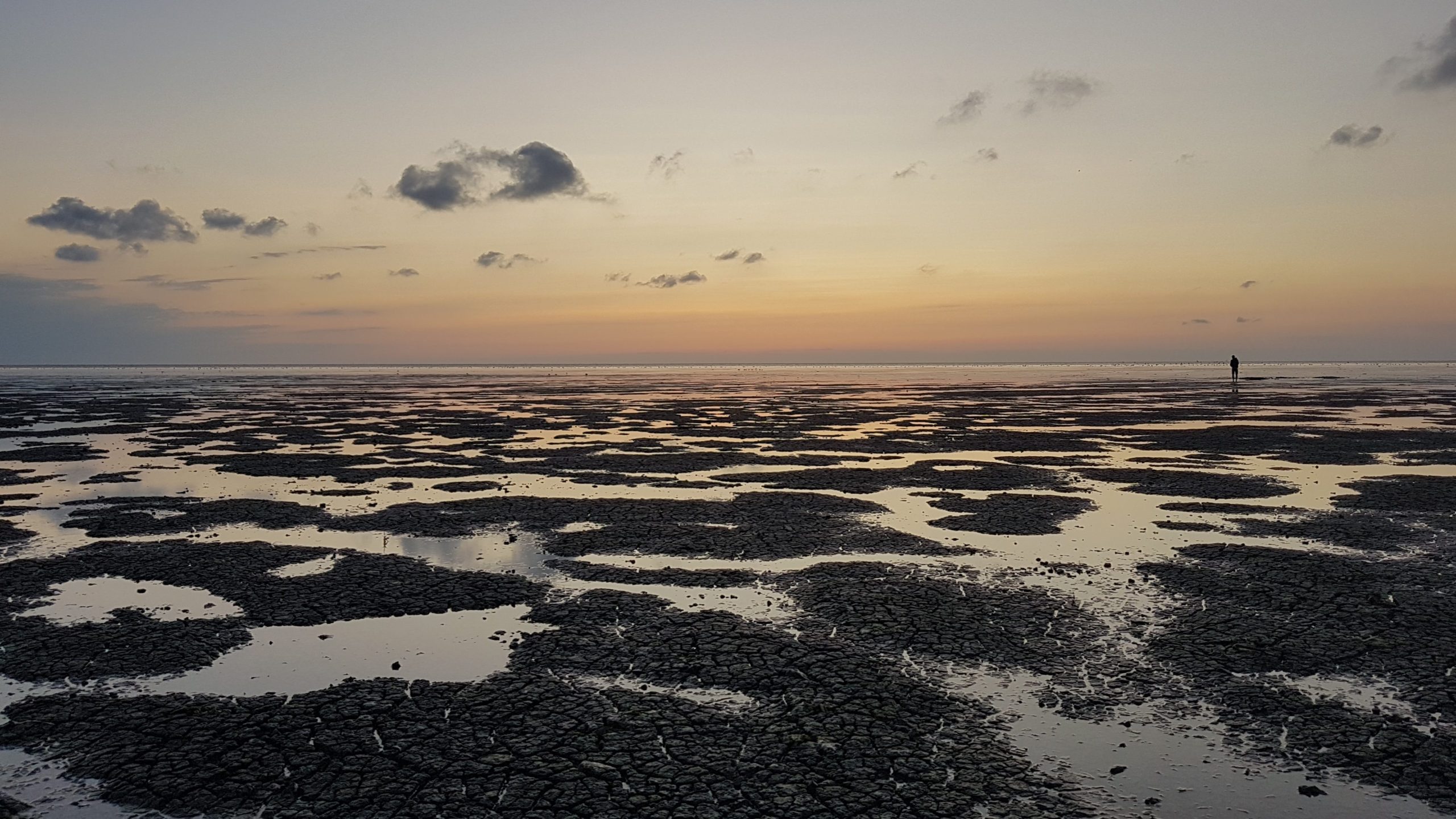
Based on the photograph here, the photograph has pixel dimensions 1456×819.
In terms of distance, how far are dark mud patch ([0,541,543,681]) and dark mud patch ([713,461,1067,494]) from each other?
449 inches

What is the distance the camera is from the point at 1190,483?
75.1 feet

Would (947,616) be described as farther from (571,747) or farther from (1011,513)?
(1011,513)

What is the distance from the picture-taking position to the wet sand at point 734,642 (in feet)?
23.3

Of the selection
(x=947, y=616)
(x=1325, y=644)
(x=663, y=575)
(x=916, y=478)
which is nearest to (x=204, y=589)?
(x=663, y=575)

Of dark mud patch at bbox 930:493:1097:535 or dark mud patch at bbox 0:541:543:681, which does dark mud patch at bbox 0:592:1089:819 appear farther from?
dark mud patch at bbox 930:493:1097:535

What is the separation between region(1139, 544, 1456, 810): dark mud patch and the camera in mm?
7488

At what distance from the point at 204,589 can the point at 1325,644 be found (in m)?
16.0

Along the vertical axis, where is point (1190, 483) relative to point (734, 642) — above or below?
above

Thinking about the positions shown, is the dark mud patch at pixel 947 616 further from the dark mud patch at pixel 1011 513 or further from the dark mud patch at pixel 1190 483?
the dark mud patch at pixel 1190 483

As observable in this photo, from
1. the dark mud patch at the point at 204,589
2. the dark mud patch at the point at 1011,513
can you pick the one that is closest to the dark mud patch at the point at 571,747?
the dark mud patch at the point at 204,589

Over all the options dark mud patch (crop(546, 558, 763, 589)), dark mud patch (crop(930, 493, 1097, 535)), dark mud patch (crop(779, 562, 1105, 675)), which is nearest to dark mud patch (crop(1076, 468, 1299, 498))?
dark mud patch (crop(930, 493, 1097, 535))

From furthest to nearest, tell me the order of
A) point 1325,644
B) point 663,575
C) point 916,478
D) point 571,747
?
1. point 916,478
2. point 663,575
3. point 1325,644
4. point 571,747

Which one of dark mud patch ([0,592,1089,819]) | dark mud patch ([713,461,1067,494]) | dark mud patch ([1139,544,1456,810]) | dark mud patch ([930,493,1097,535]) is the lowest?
dark mud patch ([0,592,1089,819])

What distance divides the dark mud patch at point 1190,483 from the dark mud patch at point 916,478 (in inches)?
65.1
